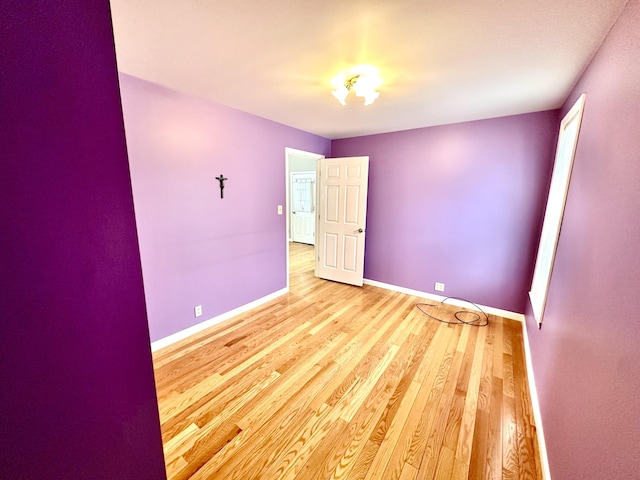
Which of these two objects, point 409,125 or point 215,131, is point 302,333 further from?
point 409,125

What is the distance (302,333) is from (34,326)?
7.57 feet

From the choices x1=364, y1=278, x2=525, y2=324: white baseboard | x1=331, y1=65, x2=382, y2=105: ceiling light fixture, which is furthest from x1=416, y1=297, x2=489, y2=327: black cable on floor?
x1=331, y1=65, x2=382, y2=105: ceiling light fixture

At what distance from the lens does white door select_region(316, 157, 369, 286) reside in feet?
12.5

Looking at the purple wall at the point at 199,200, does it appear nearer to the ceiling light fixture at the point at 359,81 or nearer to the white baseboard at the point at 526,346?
the ceiling light fixture at the point at 359,81

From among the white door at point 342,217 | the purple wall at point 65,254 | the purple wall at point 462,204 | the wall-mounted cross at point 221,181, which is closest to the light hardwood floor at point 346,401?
the purple wall at point 462,204

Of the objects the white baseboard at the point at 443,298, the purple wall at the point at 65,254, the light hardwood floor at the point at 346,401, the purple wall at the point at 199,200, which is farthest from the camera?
the white baseboard at the point at 443,298

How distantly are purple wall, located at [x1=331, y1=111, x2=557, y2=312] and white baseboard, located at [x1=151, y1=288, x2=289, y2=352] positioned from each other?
6.11 ft

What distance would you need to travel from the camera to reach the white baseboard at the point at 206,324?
2.37m

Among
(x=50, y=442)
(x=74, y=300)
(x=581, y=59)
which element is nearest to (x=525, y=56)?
(x=581, y=59)

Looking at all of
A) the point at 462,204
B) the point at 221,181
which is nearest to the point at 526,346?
the point at 462,204

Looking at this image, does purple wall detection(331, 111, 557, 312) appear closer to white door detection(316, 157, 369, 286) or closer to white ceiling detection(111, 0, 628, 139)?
white door detection(316, 157, 369, 286)

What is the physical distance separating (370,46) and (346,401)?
2366 mm

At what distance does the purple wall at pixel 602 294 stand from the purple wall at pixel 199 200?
2844 mm

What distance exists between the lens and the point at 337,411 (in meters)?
1.70
